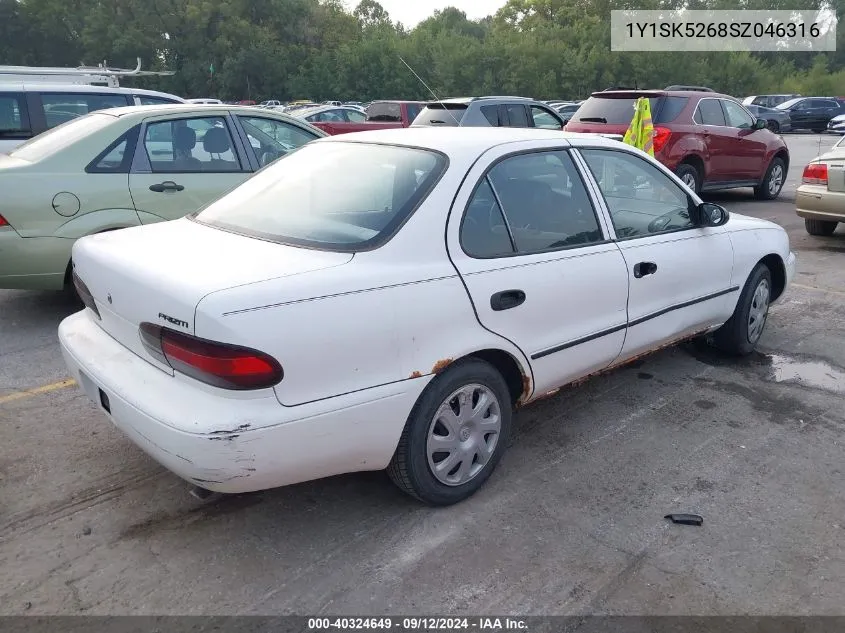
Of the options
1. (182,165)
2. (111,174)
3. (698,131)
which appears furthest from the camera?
(698,131)

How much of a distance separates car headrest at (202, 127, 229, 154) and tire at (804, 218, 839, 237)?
23.5 feet

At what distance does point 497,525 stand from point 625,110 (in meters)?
9.06

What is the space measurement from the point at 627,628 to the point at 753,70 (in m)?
52.7

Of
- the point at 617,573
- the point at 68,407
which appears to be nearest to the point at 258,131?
the point at 68,407

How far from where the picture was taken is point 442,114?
12.1 m

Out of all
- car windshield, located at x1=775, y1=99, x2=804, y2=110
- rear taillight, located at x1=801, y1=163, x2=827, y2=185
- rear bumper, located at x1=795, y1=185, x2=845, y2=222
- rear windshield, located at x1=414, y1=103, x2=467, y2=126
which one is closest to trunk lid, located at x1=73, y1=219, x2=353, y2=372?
rear bumper, located at x1=795, y1=185, x2=845, y2=222

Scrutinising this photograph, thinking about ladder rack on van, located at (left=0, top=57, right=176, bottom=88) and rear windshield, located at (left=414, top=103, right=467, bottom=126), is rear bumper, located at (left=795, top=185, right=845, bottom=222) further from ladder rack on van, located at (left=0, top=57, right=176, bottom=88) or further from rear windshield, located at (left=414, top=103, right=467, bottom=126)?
ladder rack on van, located at (left=0, top=57, right=176, bottom=88)

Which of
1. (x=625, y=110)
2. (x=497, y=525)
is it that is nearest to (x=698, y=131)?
(x=625, y=110)

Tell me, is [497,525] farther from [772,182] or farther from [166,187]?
[772,182]

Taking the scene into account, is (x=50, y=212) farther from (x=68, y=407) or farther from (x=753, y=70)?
(x=753, y=70)

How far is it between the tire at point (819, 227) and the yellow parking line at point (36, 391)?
860cm

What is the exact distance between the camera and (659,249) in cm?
397

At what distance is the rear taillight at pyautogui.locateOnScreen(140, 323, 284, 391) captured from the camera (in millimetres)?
2463

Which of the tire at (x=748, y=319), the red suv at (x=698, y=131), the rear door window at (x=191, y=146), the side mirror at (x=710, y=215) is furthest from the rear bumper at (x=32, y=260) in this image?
the red suv at (x=698, y=131)
